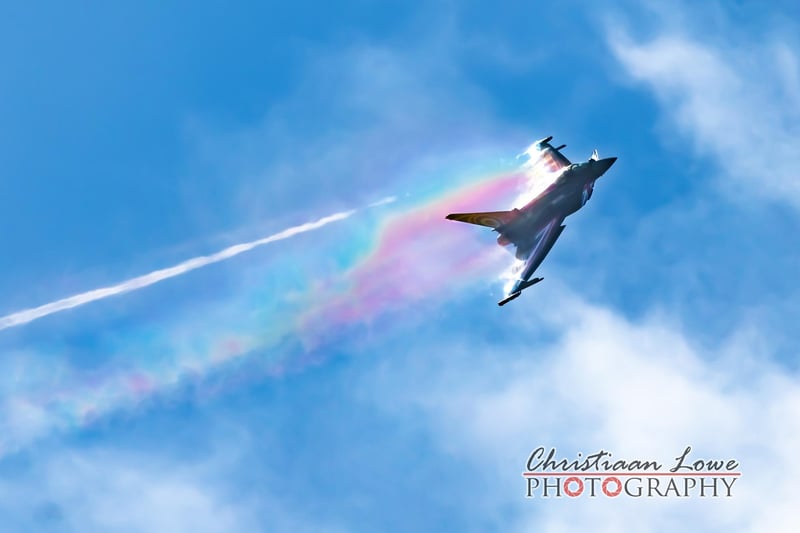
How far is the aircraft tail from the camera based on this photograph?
139m

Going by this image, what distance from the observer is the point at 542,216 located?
5527 inches

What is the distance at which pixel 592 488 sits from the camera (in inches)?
5290

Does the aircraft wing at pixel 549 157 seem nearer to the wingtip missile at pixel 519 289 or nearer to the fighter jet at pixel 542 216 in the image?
the fighter jet at pixel 542 216

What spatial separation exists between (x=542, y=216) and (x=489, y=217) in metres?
5.83

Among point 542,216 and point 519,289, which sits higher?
point 542,216

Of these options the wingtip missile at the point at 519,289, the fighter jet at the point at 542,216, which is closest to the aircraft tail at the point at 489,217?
the fighter jet at the point at 542,216

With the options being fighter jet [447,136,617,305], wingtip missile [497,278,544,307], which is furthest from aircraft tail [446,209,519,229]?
wingtip missile [497,278,544,307]

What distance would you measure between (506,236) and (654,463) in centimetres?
2824

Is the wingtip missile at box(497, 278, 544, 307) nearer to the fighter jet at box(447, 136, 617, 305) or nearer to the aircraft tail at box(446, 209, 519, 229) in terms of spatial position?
the fighter jet at box(447, 136, 617, 305)

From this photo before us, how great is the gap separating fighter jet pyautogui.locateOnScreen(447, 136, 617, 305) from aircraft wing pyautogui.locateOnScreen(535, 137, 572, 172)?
0.11 meters

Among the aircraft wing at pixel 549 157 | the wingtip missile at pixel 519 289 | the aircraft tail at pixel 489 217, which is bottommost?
the wingtip missile at pixel 519 289

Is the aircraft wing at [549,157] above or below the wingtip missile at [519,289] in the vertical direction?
above

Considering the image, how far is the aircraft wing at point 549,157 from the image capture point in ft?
470

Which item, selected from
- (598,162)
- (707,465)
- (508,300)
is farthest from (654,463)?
(598,162)
